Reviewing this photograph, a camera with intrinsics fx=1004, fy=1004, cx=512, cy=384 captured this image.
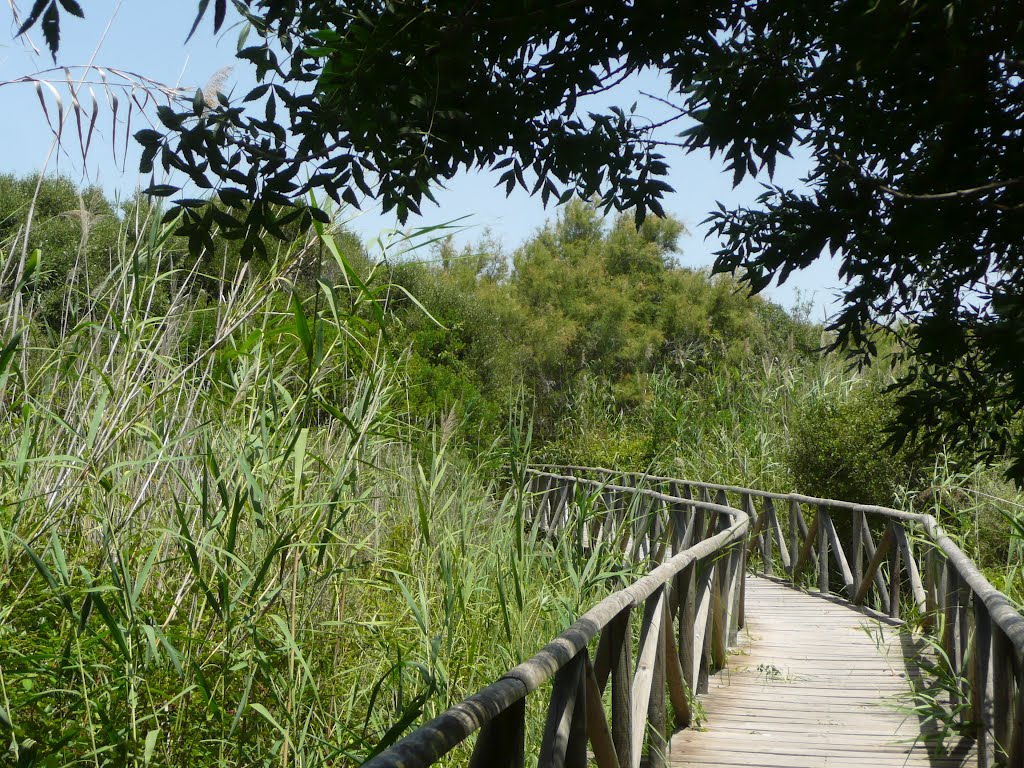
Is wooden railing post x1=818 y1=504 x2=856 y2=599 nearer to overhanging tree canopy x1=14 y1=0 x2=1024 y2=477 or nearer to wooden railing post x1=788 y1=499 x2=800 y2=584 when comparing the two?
wooden railing post x1=788 y1=499 x2=800 y2=584

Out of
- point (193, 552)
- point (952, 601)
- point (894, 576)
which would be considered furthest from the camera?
point (894, 576)

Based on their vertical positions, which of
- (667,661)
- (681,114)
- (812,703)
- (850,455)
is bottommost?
(812,703)

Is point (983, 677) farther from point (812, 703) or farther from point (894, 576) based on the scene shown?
point (894, 576)

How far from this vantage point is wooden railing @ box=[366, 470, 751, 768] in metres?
2.04

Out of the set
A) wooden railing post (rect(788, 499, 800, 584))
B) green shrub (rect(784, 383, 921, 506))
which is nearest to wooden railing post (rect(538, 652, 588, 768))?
wooden railing post (rect(788, 499, 800, 584))

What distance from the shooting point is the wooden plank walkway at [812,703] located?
3902 mm

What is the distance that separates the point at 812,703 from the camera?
4.73m

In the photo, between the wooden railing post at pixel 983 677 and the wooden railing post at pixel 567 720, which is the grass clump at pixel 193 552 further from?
the wooden railing post at pixel 983 677

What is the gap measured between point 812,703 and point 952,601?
2.65 ft

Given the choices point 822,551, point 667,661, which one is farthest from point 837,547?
point 667,661

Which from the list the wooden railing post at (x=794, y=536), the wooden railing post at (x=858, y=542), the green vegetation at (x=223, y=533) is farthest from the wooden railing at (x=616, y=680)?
the wooden railing post at (x=794, y=536)

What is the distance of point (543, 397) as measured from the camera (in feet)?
82.4

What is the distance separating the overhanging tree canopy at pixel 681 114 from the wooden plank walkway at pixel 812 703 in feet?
5.33

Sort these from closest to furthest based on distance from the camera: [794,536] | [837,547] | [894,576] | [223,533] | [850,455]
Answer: [223,533]
[894,576]
[837,547]
[794,536]
[850,455]
